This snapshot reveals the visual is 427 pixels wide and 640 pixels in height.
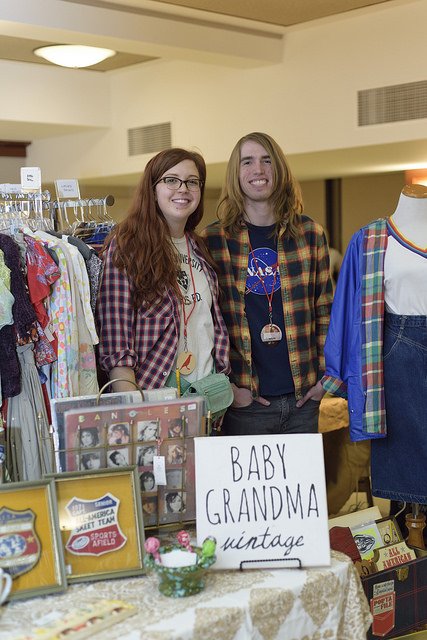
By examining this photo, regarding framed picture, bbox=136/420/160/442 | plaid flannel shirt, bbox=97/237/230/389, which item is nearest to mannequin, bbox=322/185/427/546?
plaid flannel shirt, bbox=97/237/230/389

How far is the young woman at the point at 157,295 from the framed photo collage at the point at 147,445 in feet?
1.36

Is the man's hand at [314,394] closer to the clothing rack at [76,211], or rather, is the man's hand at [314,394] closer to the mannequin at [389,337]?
the mannequin at [389,337]

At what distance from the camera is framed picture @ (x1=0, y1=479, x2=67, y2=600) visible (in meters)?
1.76

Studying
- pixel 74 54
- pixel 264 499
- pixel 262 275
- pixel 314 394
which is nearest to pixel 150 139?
pixel 74 54

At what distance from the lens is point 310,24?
6371 mm

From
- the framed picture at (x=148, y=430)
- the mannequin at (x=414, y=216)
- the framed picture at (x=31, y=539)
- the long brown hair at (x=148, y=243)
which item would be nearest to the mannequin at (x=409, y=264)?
the mannequin at (x=414, y=216)

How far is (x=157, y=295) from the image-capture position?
2551mm

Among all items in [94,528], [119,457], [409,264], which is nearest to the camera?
[94,528]

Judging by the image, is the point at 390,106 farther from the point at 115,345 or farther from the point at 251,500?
the point at 251,500

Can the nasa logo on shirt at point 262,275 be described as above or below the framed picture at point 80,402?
above

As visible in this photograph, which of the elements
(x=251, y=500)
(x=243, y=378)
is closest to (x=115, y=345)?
(x=243, y=378)

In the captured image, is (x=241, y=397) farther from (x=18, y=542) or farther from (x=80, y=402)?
(x=18, y=542)

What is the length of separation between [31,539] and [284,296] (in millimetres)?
1348

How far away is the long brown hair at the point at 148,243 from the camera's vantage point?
8.29 ft
